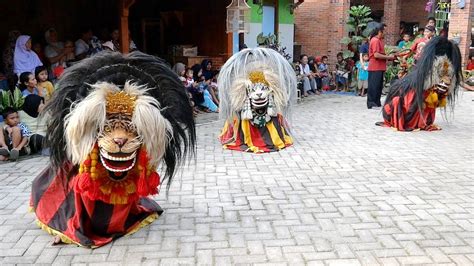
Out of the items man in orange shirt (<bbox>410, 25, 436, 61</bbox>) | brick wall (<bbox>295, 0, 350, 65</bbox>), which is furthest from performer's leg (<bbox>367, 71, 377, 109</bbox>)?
brick wall (<bbox>295, 0, 350, 65</bbox>)

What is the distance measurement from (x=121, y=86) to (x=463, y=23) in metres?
13.7

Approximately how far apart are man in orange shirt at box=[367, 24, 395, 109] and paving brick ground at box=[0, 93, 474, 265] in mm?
3427

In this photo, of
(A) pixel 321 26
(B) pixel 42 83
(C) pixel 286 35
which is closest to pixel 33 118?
(B) pixel 42 83

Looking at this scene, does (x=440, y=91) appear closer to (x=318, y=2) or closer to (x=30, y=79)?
(x=30, y=79)

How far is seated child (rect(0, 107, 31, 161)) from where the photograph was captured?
Answer: 19.2 ft

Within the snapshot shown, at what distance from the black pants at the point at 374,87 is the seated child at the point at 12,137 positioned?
275 inches

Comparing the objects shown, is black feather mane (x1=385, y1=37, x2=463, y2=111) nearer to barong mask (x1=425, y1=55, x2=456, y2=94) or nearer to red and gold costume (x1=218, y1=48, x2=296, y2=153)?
barong mask (x1=425, y1=55, x2=456, y2=94)

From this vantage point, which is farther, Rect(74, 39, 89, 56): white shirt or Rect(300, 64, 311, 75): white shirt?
Rect(300, 64, 311, 75): white shirt

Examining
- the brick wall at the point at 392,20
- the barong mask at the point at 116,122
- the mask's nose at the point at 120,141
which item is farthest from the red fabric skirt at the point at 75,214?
the brick wall at the point at 392,20

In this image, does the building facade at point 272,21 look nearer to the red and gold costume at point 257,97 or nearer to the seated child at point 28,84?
the red and gold costume at point 257,97

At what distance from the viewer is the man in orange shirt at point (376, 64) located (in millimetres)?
9984

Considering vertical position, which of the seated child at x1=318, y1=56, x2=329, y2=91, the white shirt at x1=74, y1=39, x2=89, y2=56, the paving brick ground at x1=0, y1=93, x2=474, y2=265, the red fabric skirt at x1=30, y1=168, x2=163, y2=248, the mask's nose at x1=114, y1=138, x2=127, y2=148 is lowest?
the paving brick ground at x1=0, y1=93, x2=474, y2=265

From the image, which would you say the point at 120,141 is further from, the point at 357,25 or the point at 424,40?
the point at 357,25

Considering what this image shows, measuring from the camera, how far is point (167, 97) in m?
3.42
